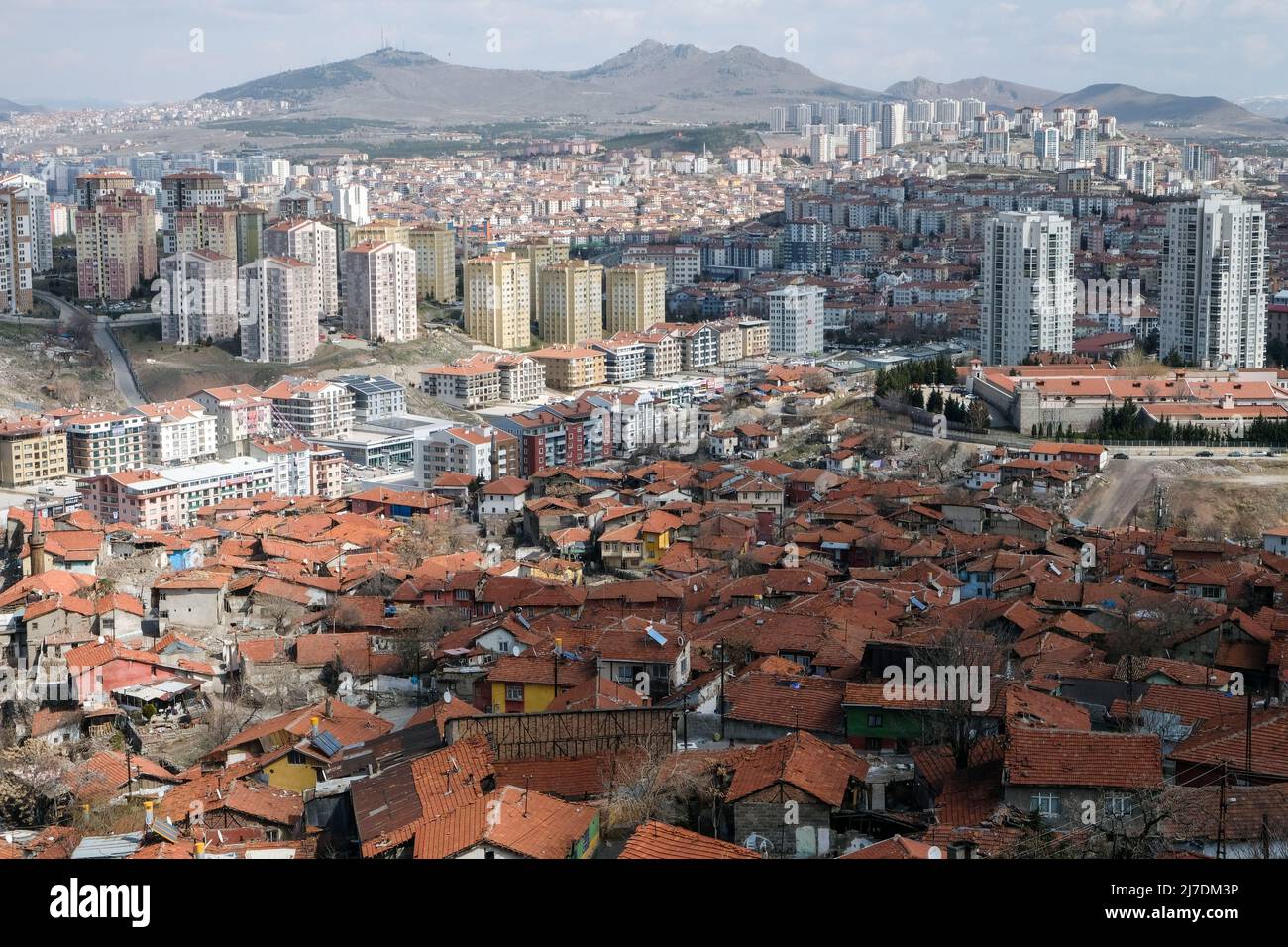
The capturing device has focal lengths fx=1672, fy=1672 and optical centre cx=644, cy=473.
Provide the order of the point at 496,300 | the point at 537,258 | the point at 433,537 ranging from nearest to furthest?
the point at 433,537, the point at 496,300, the point at 537,258

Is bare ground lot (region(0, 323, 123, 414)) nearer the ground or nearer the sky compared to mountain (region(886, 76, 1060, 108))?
nearer the ground

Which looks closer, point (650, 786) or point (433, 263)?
point (650, 786)

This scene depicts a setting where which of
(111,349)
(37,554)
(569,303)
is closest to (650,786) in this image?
(37,554)

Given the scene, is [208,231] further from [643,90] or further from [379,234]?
[643,90]

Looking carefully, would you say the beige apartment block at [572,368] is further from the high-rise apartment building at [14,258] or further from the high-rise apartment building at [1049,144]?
the high-rise apartment building at [1049,144]

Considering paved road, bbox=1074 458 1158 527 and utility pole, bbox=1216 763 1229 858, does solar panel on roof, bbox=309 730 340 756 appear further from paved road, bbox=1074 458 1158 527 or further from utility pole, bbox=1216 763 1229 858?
paved road, bbox=1074 458 1158 527

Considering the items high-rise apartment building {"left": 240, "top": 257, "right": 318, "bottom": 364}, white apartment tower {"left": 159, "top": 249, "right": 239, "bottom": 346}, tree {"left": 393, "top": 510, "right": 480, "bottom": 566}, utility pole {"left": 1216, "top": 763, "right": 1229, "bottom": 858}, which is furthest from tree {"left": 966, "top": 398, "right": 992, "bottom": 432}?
utility pole {"left": 1216, "top": 763, "right": 1229, "bottom": 858}

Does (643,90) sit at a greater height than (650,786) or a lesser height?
greater
